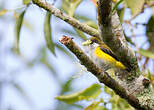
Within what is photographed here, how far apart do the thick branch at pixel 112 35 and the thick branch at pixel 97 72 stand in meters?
0.10

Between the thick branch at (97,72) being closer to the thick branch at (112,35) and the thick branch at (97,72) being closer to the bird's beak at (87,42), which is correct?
the thick branch at (112,35)

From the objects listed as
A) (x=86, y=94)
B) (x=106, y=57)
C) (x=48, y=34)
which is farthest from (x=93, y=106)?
(x=48, y=34)

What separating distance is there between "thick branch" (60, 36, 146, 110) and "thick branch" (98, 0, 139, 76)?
0.33 feet

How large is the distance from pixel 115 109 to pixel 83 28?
1.81ft

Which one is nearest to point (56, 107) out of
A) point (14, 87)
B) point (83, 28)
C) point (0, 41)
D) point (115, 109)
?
point (14, 87)

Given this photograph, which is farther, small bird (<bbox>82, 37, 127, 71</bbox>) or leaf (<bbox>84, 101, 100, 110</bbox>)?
leaf (<bbox>84, 101, 100, 110</bbox>)

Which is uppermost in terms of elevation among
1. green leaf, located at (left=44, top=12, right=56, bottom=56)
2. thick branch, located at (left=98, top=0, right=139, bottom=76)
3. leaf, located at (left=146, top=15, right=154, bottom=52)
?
green leaf, located at (left=44, top=12, right=56, bottom=56)

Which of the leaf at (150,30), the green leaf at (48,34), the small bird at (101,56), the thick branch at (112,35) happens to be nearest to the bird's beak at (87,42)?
the small bird at (101,56)

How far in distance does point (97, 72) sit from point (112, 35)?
0.14 meters

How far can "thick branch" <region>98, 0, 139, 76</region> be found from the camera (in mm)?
941

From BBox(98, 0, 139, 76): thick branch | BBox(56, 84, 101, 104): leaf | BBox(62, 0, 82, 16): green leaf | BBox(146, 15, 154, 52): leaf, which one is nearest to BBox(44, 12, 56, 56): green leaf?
BBox(62, 0, 82, 16): green leaf

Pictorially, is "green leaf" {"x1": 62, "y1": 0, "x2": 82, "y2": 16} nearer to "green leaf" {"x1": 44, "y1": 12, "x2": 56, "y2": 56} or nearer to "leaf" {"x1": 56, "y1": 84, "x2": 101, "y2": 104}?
"green leaf" {"x1": 44, "y1": 12, "x2": 56, "y2": 56}

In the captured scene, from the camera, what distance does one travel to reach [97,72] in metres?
1.06

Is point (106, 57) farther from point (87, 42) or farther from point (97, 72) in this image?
point (97, 72)
